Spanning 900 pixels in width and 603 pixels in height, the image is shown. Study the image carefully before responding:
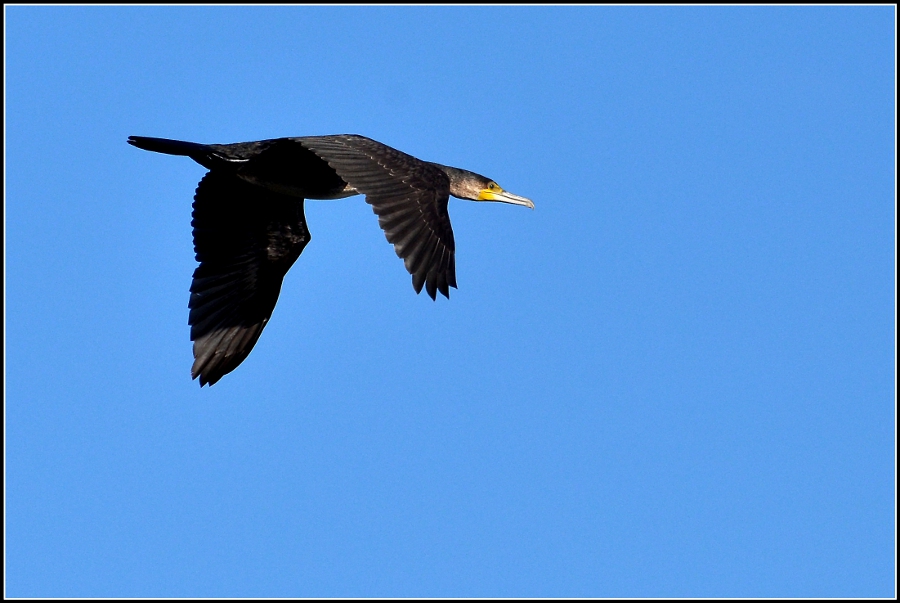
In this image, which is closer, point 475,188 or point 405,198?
point 405,198

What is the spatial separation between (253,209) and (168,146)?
6.66 feet

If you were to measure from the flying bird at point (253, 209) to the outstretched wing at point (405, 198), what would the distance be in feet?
0.07

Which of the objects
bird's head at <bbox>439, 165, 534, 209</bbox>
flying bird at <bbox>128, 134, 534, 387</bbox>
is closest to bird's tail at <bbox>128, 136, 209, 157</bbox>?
flying bird at <bbox>128, 134, 534, 387</bbox>

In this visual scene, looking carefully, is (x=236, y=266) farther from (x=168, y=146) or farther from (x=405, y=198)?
(x=405, y=198)

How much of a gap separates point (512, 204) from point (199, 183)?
350 centimetres

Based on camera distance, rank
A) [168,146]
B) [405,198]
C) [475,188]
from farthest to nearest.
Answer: [475,188]
[168,146]
[405,198]

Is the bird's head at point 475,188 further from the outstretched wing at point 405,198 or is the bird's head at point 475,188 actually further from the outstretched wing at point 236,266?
the outstretched wing at point 405,198

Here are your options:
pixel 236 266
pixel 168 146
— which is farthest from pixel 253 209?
pixel 168 146

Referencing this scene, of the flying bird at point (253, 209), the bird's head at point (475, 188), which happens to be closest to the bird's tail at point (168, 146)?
the flying bird at point (253, 209)

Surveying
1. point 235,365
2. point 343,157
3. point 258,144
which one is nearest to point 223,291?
point 235,365

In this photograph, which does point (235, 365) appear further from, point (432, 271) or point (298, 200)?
point (432, 271)

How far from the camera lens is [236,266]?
16.6m

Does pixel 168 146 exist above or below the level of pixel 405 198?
above

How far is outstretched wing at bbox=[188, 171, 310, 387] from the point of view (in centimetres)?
1636
